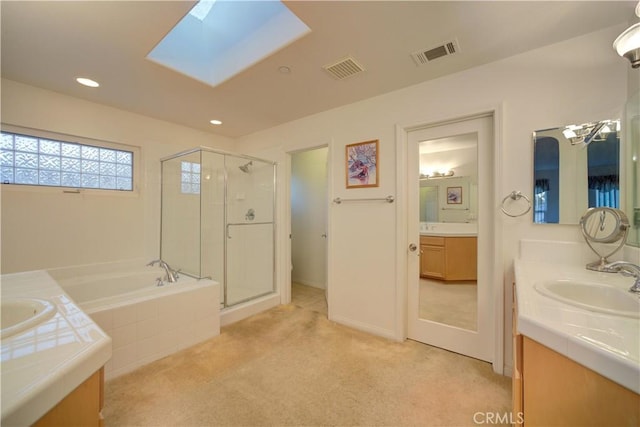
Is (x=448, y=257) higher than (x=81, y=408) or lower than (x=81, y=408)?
higher

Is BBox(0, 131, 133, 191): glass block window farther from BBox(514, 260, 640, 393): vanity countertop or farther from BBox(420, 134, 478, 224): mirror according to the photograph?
BBox(514, 260, 640, 393): vanity countertop

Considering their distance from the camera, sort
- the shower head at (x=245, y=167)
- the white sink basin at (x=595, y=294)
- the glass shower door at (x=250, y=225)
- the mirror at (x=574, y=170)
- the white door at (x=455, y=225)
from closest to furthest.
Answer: the white sink basin at (x=595, y=294) < the mirror at (x=574, y=170) < the white door at (x=455, y=225) < the glass shower door at (x=250, y=225) < the shower head at (x=245, y=167)

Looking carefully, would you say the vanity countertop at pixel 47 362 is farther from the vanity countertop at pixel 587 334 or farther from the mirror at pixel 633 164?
the mirror at pixel 633 164

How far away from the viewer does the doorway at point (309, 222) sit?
3.99 meters

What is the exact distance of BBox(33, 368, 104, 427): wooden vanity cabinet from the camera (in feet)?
1.89

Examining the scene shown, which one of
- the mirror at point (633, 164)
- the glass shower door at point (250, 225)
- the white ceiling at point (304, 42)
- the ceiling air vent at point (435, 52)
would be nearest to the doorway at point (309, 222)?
the glass shower door at point (250, 225)

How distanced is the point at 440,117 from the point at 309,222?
262 centimetres

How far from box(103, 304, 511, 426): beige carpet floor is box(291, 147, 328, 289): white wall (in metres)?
1.83

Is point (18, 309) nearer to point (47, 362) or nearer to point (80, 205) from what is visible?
point (47, 362)

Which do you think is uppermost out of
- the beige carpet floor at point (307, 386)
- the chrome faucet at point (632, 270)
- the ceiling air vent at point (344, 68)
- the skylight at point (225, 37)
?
the skylight at point (225, 37)

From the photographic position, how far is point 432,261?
7.38 feet

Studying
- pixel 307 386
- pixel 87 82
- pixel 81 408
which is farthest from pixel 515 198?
pixel 87 82

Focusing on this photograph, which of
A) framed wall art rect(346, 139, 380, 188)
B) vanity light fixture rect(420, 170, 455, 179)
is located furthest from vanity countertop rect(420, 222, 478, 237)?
framed wall art rect(346, 139, 380, 188)

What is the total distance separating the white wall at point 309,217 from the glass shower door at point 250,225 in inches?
36.4
